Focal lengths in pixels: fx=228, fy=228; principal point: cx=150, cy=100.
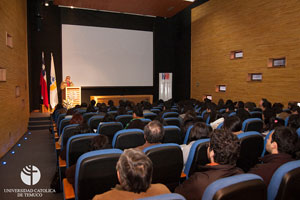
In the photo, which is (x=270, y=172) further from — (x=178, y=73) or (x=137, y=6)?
(x=178, y=73)

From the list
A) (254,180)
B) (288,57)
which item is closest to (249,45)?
(288,57)

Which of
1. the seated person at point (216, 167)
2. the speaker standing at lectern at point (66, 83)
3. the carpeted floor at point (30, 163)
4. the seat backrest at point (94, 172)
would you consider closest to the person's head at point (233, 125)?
the seated person at point (216, 167)

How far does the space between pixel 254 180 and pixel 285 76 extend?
7770mm

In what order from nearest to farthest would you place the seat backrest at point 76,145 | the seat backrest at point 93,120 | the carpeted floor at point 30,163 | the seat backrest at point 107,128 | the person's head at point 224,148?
1. the person's head at point 224,148
2. the seat backrest at point 76,145
3. the carpeted floor at point 30,163
4. the seat backrest at point 107,128
5. the seat backrest at point 93,120

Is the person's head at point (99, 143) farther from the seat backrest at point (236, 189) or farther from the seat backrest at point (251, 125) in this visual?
the seat backrest at point (251, 125)

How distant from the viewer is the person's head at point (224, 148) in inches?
60.6

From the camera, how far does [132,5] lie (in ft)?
34.9

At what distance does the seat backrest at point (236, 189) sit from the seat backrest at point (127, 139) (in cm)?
149

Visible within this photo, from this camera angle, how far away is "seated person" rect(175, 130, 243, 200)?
1.44m

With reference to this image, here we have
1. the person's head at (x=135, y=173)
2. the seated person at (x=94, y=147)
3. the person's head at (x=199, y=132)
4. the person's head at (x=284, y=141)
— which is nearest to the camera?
the person's head at (x=135, y=173)

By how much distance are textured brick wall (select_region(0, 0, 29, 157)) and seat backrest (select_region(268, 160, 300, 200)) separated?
16.9 ft

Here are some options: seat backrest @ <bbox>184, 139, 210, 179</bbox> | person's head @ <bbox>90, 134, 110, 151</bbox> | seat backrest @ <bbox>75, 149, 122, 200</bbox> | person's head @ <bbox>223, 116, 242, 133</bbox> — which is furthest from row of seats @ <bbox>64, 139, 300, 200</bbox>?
person's head @ <bbox>223, 116, 242, 133</bbox>

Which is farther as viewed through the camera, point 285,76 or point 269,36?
point 269,36

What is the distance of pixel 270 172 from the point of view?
5.44ft
